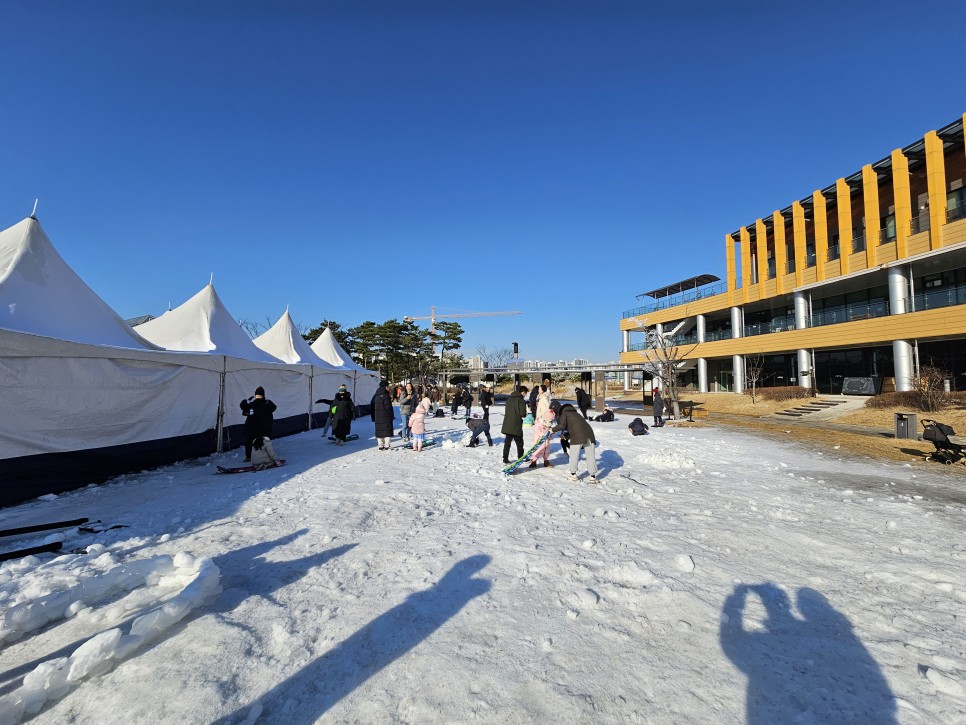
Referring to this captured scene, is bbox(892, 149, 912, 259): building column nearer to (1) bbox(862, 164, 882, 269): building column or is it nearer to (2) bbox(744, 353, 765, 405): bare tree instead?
(1) bbox(862, 164, 882, 269): building column

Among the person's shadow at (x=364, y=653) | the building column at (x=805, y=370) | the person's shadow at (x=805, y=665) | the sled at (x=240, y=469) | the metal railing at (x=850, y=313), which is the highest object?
the metal railing at (x=850, y=313)

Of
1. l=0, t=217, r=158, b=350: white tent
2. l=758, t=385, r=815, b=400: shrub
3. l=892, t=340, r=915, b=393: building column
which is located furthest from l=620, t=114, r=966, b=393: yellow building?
l=0, t=217, r=158, b=350: white tent

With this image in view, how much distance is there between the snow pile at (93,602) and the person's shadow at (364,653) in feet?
2.96

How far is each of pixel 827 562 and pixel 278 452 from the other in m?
10.4

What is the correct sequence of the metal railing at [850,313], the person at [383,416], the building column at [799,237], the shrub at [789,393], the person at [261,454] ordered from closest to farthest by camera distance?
the person at [261,454] → the person at [383,416] → the metal railing at [850,313] → the shrub at [789,393] → the building column at [799,237]

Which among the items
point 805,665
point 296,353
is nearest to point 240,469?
point 805,665

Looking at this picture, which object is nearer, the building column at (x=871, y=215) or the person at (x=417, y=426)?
the person at (x=417, y=426)

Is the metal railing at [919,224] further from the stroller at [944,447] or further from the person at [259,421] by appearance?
the person at [259,421]

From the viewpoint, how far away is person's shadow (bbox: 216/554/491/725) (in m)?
2.12

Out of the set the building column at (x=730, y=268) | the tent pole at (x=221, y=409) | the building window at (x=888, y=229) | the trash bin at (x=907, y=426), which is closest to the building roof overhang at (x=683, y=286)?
the building column at (x=730, y=268)

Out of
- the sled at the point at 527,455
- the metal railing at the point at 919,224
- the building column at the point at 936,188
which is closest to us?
the sled at the point at 527,455

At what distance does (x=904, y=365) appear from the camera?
22094mm

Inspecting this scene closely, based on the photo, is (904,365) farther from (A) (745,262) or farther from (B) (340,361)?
(B) (340,361)

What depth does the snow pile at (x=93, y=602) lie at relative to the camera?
2160mm
